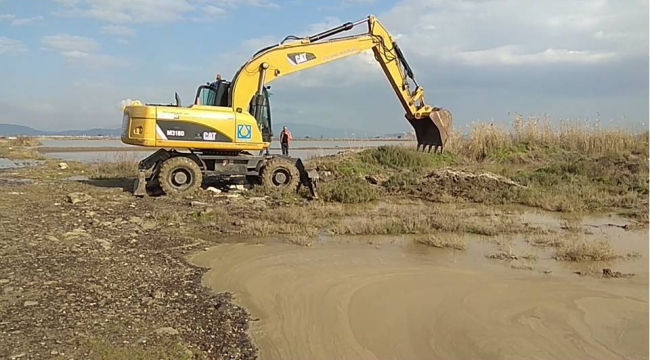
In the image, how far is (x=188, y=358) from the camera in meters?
3.94

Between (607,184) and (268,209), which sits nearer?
(268,209)

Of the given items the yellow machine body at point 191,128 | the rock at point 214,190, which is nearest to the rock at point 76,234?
the yellow machine body at point 191,128

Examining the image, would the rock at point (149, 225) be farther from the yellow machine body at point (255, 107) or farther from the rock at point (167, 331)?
the rock at point (167, 331)

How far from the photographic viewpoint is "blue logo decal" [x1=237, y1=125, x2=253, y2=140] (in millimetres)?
12367

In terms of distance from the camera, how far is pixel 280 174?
12.8 meters

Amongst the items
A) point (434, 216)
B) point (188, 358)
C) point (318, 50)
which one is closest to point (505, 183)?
point (434, 216)

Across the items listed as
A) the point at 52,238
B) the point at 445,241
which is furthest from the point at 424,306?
the point at 52,238

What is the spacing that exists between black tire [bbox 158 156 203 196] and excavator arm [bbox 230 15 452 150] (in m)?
1.61

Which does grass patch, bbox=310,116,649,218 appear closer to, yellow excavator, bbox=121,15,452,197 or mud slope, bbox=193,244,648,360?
yellow excavator, bbox=121,15,452,197

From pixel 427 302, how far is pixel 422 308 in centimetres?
19

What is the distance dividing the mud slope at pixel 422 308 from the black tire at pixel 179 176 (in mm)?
4994

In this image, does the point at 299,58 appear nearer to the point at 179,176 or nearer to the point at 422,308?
the point at 179,176

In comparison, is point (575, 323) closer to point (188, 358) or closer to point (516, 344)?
point (516, 344)

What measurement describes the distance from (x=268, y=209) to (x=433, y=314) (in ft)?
19.5
